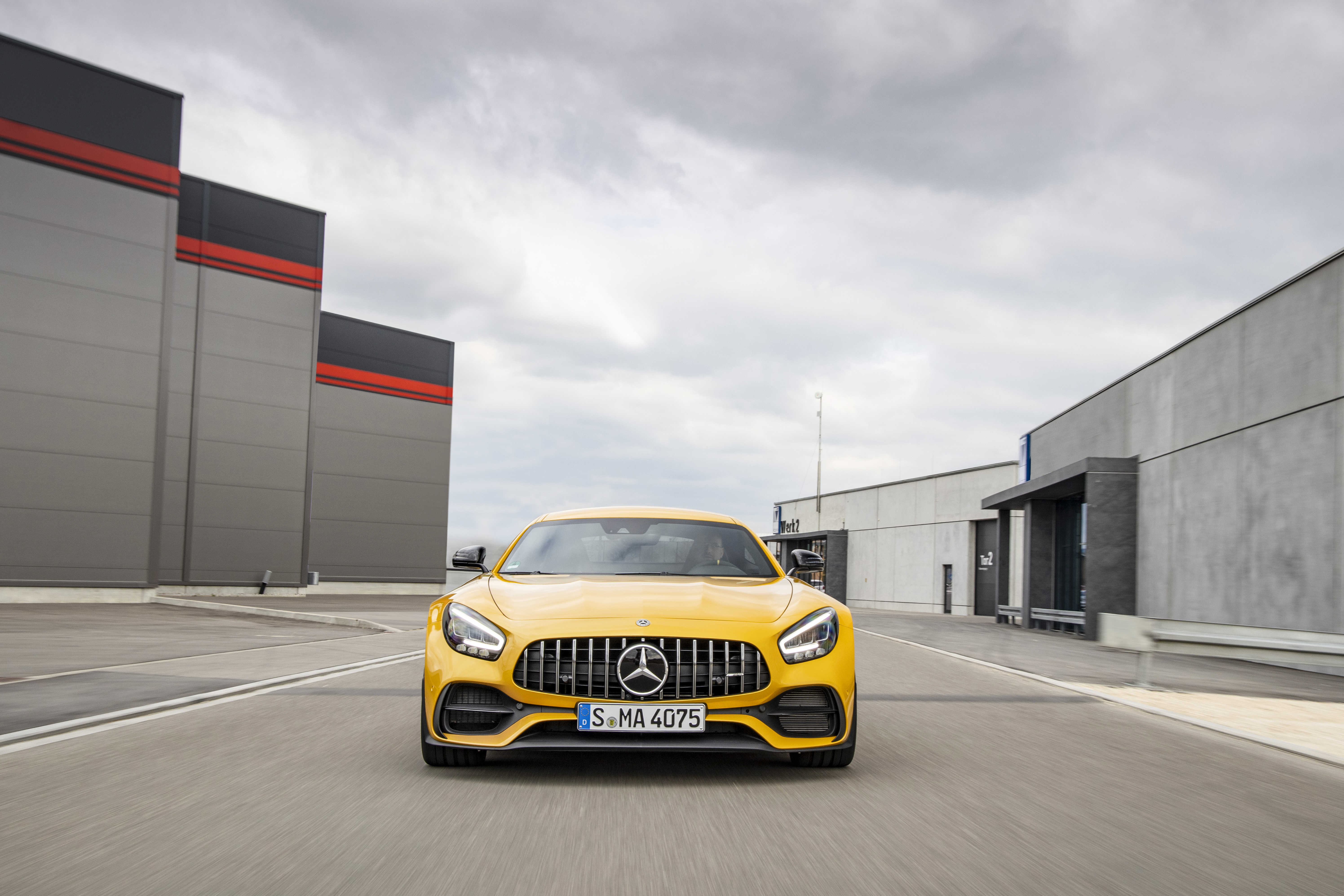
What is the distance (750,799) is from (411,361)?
41303 millimetres

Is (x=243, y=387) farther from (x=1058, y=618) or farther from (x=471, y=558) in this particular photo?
(x=471, y=558)

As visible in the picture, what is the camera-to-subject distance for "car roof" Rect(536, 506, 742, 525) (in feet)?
22.8

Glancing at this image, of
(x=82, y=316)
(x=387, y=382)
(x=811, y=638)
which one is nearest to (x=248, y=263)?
(x=82, y=316)

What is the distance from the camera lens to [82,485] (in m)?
25.6

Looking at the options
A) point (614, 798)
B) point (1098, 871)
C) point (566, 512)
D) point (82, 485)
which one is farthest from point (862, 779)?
point (82, 485)

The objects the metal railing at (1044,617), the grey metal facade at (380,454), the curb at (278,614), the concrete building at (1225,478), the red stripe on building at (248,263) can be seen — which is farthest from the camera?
the grey metal facade at (380,454)

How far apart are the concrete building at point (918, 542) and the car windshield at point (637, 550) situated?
28183 mm

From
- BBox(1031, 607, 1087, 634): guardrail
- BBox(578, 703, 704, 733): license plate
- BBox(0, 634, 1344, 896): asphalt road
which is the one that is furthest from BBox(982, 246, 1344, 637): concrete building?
BBox(578, 703, 704, 733): license plate

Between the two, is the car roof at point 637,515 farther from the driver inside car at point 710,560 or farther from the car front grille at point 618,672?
the car front grille at point 618,672

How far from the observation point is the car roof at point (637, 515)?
6.94 meters

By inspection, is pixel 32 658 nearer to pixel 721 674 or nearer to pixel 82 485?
pixel 721 674

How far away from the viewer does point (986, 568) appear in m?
42.8

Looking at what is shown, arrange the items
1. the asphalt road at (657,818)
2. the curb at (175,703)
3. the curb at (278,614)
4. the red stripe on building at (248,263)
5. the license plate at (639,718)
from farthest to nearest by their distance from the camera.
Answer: the red stripe on building at (248,263)
the curb at (278,614)
the curb at (175,703)
the license plate at (639,718)
the asphalt road at (657,818)

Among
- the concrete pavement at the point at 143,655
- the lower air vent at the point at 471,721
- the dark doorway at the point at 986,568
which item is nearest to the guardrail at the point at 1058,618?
the dark doorway at the point at 986,568
